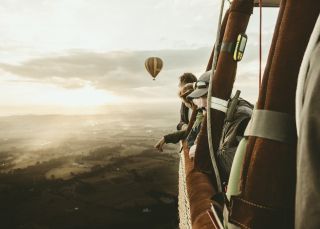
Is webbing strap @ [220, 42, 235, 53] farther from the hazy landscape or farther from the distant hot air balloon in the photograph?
the hazy landscape

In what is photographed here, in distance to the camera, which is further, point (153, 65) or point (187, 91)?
point (153, 65)

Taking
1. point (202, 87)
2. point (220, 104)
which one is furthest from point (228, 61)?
point (202, 87)

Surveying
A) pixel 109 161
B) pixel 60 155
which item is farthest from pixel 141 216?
pixel 60 155

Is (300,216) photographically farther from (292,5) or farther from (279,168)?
(292,5)

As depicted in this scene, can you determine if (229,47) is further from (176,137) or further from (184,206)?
(176,137)

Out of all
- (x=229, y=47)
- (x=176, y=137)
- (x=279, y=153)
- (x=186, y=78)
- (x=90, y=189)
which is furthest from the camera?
(x=90, y=189)

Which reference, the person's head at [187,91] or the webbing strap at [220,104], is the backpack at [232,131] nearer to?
the webbing strap at [220,104]
